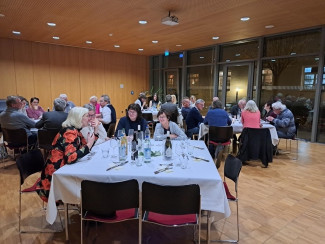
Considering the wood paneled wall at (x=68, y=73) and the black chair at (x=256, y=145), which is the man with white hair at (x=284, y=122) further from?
the wood paneled wall at (x=68, y=73)

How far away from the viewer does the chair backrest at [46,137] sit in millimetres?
4402

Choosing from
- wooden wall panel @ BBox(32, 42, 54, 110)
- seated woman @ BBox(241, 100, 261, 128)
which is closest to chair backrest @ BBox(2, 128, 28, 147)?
seated woman @ BBox(241, 100, 261, 128)

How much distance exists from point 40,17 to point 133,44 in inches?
160

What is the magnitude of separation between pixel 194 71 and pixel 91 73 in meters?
4.76

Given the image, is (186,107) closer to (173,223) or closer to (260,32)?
(260,32)

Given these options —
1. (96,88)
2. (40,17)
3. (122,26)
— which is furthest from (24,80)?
Answer: (122,26)

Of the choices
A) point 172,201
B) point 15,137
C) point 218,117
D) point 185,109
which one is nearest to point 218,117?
point 218,117

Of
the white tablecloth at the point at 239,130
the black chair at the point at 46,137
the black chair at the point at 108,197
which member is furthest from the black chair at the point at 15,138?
the white tablecloth at the point at 239,130

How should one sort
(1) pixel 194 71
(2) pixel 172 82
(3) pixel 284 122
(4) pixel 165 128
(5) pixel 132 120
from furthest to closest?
(2) pixel 172 82, (1) pixel 194 71, (3) pixel 284 122, (5) pixel 132 120, (4) pixel 165 128

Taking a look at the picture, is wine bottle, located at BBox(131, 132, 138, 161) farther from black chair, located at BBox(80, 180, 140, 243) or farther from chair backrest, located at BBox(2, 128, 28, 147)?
chair backrest, located at BBox(2, 128, 28, 147)

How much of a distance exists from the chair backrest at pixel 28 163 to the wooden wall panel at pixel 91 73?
856 centimetres

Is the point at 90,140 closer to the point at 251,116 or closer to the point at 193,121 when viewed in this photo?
the point at 193,121

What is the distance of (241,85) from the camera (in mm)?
8883

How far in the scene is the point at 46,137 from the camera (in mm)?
4434
